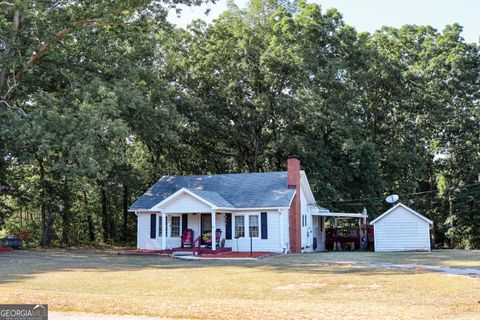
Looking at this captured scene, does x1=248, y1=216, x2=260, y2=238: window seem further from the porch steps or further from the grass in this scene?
the grass

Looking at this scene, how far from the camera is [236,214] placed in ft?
92.6

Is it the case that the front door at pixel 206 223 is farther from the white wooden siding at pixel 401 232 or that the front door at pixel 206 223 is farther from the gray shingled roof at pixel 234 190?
the white wooden siding at pixel 401 232

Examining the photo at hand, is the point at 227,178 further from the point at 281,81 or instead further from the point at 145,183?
the point at 145,183

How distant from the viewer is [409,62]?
45719mm

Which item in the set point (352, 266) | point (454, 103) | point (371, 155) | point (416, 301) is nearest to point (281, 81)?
point (371, 155)

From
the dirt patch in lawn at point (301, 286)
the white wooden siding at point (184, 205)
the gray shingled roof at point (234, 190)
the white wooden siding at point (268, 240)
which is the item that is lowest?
the dirt patch in lawn at point (301, 286)

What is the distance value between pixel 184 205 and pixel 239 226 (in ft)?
10.8

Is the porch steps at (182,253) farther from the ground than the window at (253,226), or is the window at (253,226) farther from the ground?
the window at (253,226)

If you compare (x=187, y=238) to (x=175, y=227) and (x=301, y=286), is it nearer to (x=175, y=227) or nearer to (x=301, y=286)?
(x=175, y=227)

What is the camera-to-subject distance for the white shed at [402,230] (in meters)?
29.2

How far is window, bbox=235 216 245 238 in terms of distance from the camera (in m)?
28.1

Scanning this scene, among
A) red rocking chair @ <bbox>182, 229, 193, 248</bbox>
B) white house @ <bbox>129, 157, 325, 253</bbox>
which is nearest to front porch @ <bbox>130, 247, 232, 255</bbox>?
white house @ <bbox>129, 157, 325, 253</bbox>

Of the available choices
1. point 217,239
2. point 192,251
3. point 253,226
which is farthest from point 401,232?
point 192,251

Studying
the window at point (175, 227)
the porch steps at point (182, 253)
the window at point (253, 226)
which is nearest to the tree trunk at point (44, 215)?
the window at point (175, 227)
